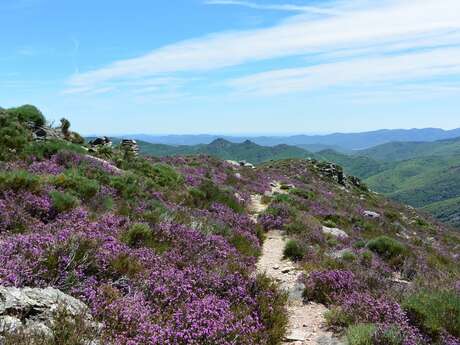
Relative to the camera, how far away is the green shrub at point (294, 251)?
39.1 ft

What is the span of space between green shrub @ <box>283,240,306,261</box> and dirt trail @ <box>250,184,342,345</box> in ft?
0.80

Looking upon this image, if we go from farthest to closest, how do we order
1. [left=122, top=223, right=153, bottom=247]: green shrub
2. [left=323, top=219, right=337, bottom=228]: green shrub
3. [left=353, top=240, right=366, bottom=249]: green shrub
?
[left=323, top=219, right=337, bottom=228]: green shrub < [left=353, top=240, right=366, bottom=249]: green shrub < [left=122, top=223, right=153, bottom=247]: green shrub

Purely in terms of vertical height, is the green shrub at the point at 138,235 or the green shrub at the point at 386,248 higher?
the green shrub at the point at 138,235

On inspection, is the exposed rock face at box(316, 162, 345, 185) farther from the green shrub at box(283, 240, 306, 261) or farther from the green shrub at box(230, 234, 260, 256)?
the green shrub at box(230, 234, 260, 256)

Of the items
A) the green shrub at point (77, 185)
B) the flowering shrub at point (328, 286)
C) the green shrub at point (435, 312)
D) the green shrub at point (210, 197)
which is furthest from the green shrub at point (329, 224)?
the green shrub at point (435, 312)

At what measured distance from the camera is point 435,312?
6.77 m

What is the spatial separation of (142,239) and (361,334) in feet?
15.7

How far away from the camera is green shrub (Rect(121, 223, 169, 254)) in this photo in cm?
834

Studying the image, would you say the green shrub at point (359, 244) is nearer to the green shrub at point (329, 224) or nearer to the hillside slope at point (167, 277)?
the hillside slope at point (167, 277)

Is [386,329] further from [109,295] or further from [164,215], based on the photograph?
[164,215]

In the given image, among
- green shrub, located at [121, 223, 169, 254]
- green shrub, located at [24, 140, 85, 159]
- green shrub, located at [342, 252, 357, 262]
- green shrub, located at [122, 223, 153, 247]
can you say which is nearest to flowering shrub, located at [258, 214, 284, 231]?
green shrub, located at [342, 252, 357, 262]

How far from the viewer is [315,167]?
198 ft

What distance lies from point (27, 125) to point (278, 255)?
13.9 m

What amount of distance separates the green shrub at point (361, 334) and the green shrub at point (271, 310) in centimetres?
111
